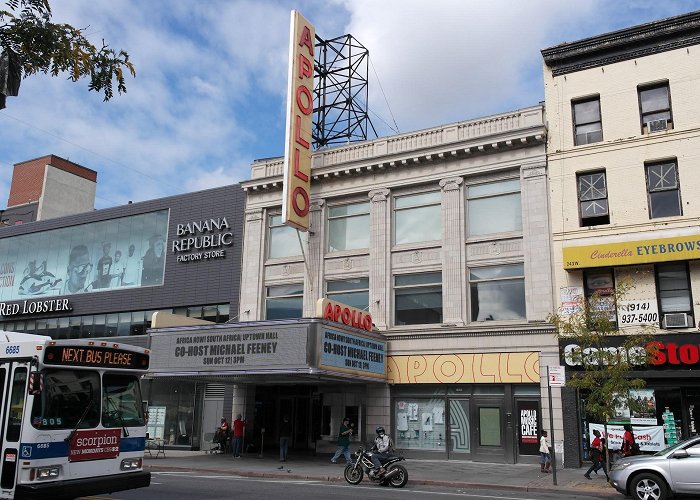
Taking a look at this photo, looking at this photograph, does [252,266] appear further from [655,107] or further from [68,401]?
[68,401]

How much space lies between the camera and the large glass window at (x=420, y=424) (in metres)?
26.0

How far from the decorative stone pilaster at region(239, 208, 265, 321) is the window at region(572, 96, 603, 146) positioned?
1516 cm

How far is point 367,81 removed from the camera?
34906 mm

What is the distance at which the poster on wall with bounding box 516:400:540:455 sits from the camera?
78.5 feet

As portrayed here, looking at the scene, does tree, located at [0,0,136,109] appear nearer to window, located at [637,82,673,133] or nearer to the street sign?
the street sign

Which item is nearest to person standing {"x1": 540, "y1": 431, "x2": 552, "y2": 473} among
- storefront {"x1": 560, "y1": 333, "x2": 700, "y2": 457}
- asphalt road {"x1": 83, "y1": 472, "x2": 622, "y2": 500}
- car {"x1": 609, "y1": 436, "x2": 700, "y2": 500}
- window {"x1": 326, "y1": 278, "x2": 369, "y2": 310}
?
storefront {"x1": 560, "y1": 333, "x2": 700, "y2": 457}

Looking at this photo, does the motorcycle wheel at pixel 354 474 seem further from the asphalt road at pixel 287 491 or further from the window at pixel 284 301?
the window at pixel 284 301

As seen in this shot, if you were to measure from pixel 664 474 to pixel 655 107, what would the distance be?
49.8ft

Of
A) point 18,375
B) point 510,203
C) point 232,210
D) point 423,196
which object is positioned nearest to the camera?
point 18,375

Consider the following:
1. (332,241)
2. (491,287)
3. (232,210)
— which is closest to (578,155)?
(491,287)

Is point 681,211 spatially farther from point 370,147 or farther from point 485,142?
point 370,147

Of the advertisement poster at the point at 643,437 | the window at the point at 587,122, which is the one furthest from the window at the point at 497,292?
the window at the point at 587,122

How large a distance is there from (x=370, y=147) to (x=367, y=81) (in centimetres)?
638

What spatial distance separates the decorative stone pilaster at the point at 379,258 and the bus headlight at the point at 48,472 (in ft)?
59.4
